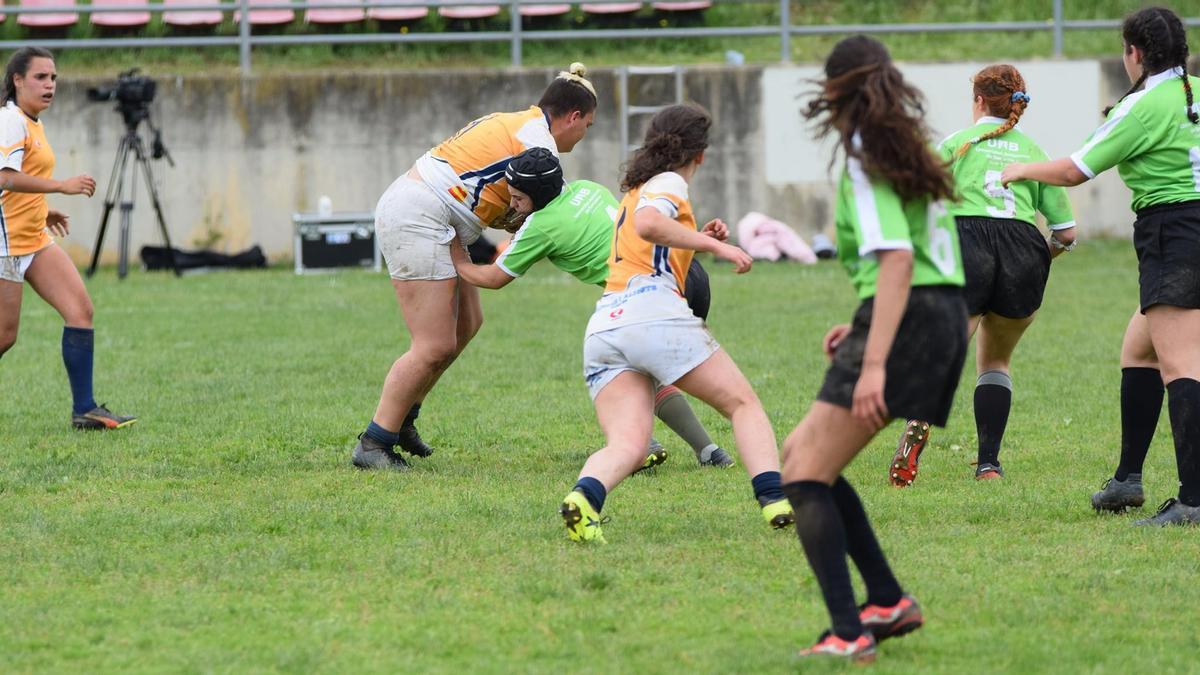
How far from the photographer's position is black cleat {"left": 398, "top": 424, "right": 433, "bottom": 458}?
7.47 meters

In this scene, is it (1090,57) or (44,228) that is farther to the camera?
(1090,57)

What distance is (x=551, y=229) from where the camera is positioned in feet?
21.2

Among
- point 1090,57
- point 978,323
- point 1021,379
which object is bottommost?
point 1021,379

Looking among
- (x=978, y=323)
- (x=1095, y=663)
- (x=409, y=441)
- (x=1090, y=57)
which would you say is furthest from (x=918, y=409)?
(x=1090, y=57)

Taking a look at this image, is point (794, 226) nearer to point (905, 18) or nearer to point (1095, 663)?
point (905, 18)

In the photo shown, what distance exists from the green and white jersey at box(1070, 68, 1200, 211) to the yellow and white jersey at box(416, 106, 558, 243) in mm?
2300

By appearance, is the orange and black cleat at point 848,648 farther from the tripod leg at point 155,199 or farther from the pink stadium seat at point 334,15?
the pink stadium seat at point 334,15

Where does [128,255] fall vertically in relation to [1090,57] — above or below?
below

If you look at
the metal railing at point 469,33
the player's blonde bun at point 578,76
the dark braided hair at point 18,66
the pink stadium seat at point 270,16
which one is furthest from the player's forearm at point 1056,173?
the pink stadium seat at point 270,16

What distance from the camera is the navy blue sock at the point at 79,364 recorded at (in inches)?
332

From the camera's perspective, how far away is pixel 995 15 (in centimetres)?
2198

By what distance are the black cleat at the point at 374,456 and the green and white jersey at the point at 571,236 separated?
1182 millimetres

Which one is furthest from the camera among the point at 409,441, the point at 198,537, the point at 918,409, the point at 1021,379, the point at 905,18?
the point at 905,18

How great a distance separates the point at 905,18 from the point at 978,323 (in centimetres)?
1570
